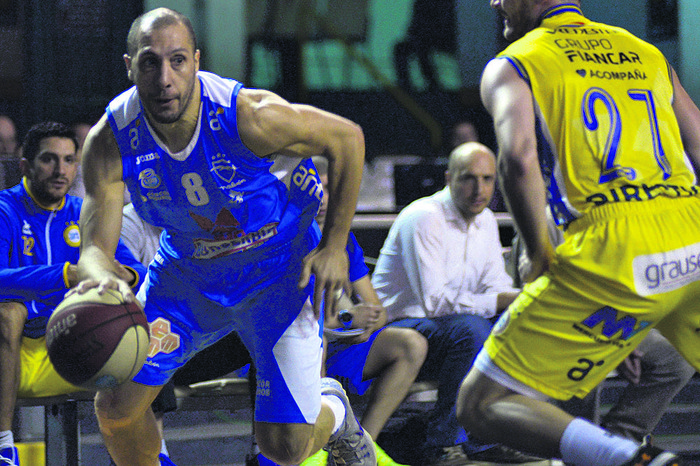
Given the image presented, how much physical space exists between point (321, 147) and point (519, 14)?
0.73 m

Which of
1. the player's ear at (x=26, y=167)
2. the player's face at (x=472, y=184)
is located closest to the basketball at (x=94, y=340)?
the player's ear at (x=26, y=167)

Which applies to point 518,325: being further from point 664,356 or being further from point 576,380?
point 664,356

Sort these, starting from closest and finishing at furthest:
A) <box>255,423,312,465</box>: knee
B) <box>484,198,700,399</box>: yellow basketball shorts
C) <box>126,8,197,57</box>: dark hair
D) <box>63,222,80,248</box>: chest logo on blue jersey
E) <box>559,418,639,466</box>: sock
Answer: <box>559,418,639,466</box>: sock, <box>484,198,700,399</box>: yellow basketball shorts, <box>126,8,197,57</box>: dark hair, <box>255,423,312,465</box>: knee, <box>63,222,80,248</box>: chest logo on blue jersey

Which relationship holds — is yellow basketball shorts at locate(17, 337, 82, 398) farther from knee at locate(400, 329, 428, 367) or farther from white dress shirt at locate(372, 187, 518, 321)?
white dress shirt at locate(372, 187, 518, 321)

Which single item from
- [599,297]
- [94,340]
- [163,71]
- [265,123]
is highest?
[163,71]

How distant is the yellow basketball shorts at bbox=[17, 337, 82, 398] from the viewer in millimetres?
3297

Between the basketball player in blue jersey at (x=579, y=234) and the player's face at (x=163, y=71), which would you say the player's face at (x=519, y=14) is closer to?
the basketball player in blue jersey at (x=579, y=234)

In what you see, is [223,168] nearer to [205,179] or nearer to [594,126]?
[205,179]

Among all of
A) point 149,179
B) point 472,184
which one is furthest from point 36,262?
point 472,184

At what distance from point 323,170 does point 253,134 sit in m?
1.54

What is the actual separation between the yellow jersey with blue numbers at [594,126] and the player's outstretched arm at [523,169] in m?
0.08

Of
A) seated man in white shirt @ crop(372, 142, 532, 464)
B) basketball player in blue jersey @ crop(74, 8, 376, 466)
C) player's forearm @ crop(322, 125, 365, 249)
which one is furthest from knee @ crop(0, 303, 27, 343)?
seated man in white shirt @ crop(372, 142, 532, 464)

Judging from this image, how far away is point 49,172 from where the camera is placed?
371cm

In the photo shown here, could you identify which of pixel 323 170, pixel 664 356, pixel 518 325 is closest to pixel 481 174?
pixel 323 170
